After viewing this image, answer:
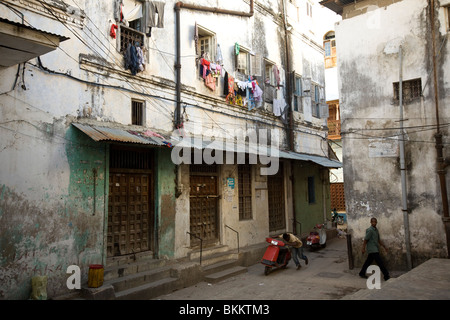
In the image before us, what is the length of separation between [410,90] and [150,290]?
8.64 metres

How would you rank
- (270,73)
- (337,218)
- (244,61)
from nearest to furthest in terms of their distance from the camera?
(244,61) → (270,73) → (337,218)

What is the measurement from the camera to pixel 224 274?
398 inches

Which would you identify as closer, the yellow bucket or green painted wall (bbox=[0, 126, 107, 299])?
green painted wall (bbox=[0, 126, 107, 299])

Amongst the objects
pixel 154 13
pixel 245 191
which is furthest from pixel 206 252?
pixel 154 13

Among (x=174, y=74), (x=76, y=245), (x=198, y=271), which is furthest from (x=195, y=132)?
(x=76, y=245)

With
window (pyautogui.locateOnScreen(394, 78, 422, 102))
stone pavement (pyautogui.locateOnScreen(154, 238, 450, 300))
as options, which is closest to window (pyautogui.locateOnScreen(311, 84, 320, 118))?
window (pyautogui.locateOnScreen(394, 78, 422, 102))

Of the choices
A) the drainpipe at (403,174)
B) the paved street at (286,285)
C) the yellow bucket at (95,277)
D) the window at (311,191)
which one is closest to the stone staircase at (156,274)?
the yellow bucket at (95,277)

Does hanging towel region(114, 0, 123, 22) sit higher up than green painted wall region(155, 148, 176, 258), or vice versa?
hanging towel region(114, 0, 123, 22)

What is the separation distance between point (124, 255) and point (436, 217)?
26.3 feet

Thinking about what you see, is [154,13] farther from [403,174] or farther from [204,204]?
[403,174]

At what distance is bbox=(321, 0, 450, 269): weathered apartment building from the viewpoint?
945 cm

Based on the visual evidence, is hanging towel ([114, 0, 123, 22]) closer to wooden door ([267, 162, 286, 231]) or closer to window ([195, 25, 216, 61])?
window ([195, 25, 216, 61])

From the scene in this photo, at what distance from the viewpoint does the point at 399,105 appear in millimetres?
10070

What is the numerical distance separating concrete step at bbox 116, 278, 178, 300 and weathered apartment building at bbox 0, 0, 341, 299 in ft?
3.26
